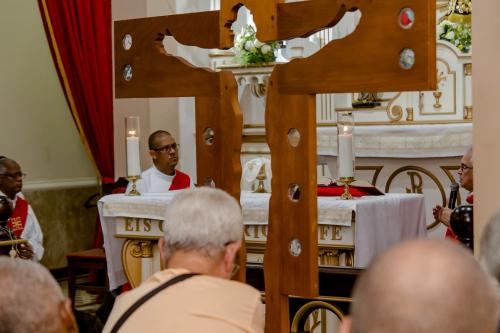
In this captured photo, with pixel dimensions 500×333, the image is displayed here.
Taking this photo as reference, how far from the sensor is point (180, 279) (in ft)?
8.21

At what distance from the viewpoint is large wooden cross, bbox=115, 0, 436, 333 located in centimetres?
341

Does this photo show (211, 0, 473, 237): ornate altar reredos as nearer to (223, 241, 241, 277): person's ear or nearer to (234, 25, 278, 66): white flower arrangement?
(234, 25, 278, 66): white flower arrangement

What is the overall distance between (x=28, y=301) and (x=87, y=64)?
7.81 m

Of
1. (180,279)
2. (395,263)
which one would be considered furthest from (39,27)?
(395,263)

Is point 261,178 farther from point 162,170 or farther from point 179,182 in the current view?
point 162,170

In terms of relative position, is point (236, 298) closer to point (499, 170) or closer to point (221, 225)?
point (221, 225)

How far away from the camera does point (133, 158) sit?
6211 millimetres

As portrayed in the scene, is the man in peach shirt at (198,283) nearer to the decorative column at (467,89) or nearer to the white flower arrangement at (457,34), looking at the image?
the decorative column at (467,89)

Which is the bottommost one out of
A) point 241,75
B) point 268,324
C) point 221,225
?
point 268,324

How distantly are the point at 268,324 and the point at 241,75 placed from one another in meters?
5.71

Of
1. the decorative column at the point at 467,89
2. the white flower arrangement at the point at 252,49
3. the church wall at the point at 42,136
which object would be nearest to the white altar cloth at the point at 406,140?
the decorative column at the point at 467,89

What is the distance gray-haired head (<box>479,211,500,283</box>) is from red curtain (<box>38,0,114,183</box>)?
7746 millimetres

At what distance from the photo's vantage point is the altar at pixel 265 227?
506 cm

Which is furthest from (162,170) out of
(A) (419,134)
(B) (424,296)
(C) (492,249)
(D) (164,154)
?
(B) (424,296)
